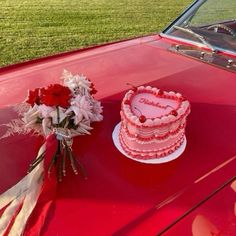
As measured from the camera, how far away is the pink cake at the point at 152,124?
4.76 feet

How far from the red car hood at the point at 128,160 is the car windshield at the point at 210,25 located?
0.26 metres

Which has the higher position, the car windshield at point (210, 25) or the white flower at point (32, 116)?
the white flower at point (32, 116)

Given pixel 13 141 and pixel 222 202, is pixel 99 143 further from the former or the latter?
pixel 222 202

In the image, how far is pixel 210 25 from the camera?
2818mm

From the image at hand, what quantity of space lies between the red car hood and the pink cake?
0.06m

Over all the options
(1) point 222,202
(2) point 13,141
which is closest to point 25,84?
(2) point 13,141

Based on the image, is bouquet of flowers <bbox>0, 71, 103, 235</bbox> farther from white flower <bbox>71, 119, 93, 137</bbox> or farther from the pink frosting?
the pink frosting

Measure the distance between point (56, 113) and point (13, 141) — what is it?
0.28 metres

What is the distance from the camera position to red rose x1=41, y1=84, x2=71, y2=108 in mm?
1472

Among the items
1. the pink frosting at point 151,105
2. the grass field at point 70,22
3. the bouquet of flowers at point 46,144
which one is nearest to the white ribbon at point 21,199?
the bouquet of flowers at point 46,144

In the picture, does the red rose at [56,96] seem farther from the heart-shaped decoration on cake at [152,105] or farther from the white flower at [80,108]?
the heart-shaped decoration on cake at [152,105]

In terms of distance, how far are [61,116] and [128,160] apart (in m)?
0.32

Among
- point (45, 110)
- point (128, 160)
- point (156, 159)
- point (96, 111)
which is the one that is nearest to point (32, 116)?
point (45, 110)

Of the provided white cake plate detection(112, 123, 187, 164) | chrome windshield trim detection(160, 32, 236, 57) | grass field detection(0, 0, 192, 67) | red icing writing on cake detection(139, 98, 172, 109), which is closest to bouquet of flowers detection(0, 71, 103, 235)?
white cake plate detection(112, 123, 187, 164)
